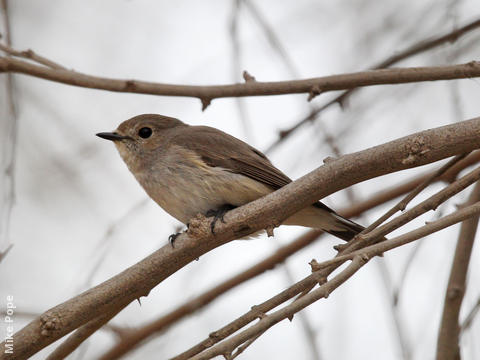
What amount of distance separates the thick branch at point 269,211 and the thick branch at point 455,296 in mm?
787

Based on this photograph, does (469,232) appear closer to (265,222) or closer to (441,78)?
(441,78)

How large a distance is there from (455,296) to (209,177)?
73.7 inches

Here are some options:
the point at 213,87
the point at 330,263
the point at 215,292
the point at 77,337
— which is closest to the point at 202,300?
the point at 215,292

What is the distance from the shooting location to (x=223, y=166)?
4762 mm

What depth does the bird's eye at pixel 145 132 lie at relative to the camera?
18.0 ft

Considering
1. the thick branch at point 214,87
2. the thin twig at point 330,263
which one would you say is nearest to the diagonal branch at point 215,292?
the thick branch at point 214,87

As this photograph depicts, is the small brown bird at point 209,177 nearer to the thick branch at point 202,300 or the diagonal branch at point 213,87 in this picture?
the thick branch at point 202,300

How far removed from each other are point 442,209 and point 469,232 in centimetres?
42

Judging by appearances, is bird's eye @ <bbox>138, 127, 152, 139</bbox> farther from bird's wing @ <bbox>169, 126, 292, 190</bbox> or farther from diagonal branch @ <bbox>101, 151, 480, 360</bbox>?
diagonal branch @ <bbox>101, 151, 480, 360</bbox>

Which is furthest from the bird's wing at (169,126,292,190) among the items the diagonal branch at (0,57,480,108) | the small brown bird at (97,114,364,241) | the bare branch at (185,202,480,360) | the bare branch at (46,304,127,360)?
the bare branch at (185,202,480,360)

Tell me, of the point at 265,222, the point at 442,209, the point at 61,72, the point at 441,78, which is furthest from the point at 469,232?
the point at 61,72

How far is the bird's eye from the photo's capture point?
550 cm

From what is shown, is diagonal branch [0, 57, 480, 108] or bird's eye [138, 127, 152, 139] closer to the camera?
diagonal branch [0, 57, 480, 108]

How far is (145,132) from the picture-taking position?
18.1 ft
